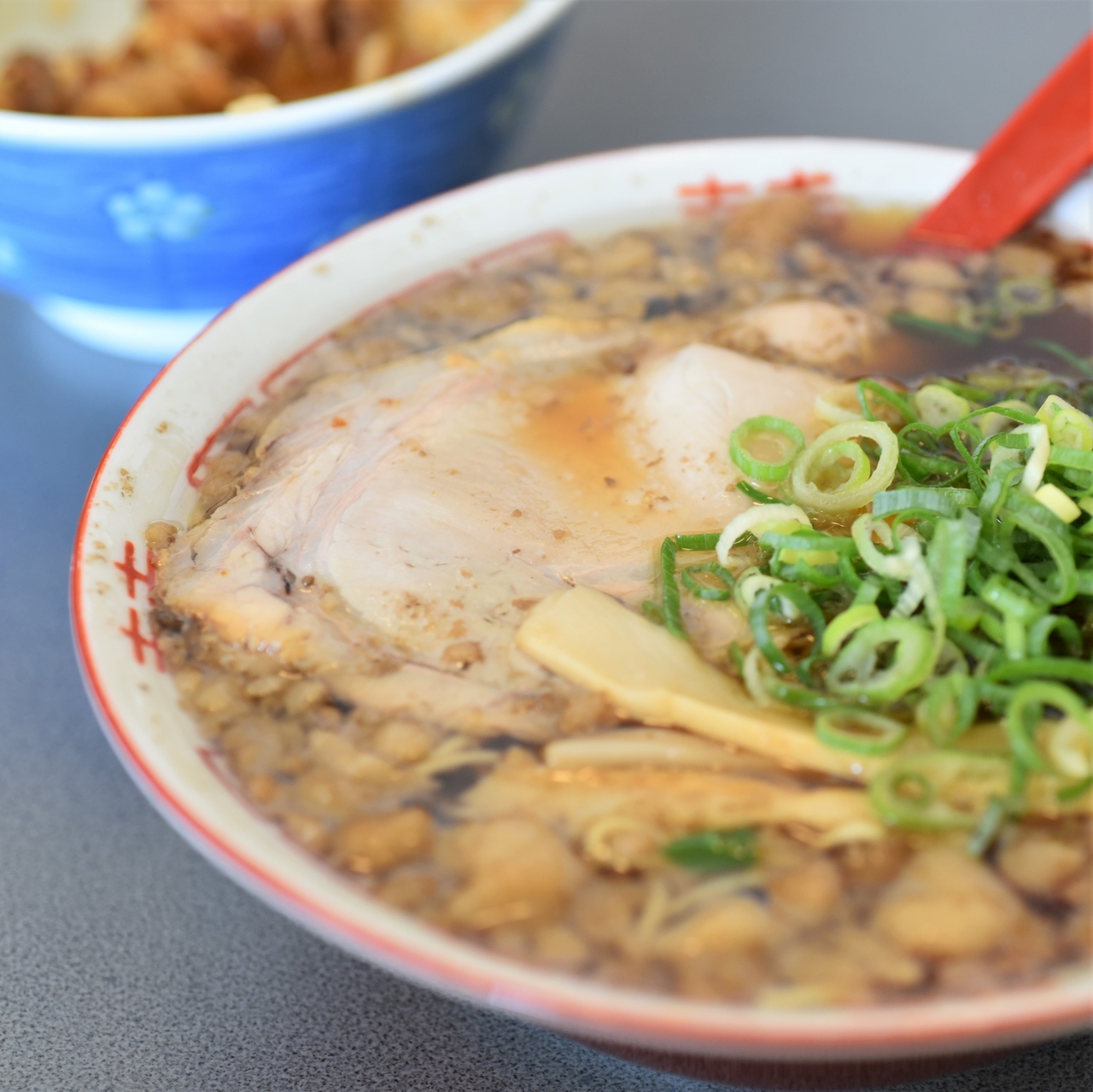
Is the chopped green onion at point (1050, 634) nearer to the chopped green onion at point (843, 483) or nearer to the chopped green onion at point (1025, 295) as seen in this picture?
the chopped green onion at point (843, 483)

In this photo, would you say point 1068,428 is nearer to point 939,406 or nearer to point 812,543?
point 939,406

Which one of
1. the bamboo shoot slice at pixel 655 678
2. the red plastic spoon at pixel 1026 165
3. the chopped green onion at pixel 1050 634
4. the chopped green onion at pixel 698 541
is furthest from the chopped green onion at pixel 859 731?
the red plastic spoon at pixel 1026 165

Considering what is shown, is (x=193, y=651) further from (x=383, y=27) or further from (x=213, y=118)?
(x=383, y=27)

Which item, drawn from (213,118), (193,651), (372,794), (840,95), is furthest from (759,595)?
(840,95)

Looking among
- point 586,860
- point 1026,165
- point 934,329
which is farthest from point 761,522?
point 1026,165

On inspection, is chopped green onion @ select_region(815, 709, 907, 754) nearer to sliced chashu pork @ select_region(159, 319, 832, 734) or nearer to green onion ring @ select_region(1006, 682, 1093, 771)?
green onion ring @ select_region(1006, 682, 1093, 771)

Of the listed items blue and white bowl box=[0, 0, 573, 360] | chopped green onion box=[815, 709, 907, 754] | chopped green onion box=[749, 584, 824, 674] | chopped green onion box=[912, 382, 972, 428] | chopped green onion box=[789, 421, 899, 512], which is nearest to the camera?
chopped green onion box=[815, 709, 907, 754]

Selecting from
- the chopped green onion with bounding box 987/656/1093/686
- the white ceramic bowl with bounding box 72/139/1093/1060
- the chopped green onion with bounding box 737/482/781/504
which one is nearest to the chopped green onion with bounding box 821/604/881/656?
the chopped green onion with bounding box 987/656/1093/686
